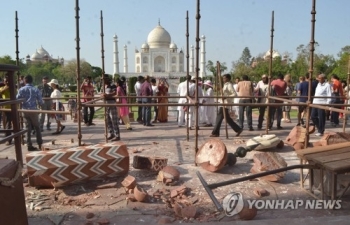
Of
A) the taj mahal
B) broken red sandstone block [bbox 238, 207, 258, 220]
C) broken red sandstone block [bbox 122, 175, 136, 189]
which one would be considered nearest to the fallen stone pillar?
broken red sandstone block [bbox 238, 207, 258, 220]

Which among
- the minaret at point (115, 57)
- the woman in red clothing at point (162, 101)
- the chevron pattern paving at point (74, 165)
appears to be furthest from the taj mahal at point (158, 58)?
the chevron pattern paving at point (74, 165)

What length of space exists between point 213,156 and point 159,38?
65.1 m

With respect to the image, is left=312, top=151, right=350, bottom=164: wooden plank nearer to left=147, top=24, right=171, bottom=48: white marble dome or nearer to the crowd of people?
the crowd of people

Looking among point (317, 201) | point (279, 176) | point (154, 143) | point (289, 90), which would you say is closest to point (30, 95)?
point (154, 143)

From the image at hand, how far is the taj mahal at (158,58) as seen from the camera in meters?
67.4

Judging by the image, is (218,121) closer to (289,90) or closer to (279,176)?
(279,176)

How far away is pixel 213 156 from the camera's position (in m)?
5.16

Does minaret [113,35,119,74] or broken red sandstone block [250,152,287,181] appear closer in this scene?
broken red sandstone block [250,152,287,181]

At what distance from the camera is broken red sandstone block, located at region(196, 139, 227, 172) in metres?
5.04

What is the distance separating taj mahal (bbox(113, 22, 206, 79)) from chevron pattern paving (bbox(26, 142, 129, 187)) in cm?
6161

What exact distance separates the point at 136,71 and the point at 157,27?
11.5m

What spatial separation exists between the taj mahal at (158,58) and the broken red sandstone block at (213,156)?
61.0 m

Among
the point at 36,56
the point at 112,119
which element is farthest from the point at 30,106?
the point at 36,56

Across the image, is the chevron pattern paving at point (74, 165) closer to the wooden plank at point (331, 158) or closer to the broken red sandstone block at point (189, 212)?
the broken red sandstone block at point (189, 212)
